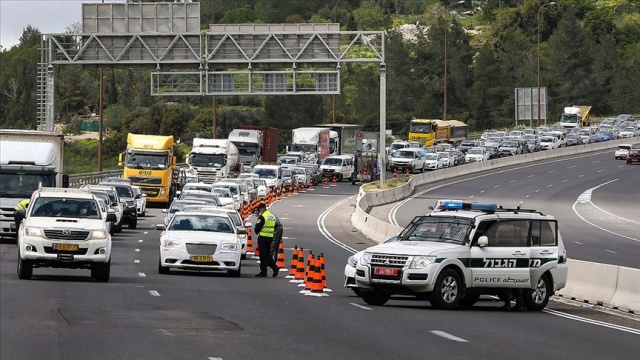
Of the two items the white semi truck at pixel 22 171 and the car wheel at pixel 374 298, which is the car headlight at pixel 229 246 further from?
the white semi truck at pixel 22 171

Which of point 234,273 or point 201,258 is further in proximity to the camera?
point 234,273

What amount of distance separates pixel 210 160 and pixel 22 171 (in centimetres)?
3583

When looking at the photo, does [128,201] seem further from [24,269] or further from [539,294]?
[539,294]

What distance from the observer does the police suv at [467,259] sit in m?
24.2

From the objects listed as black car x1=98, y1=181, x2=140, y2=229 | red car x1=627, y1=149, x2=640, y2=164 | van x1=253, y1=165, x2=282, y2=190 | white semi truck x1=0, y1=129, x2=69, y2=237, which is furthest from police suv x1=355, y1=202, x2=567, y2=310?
red car x1=627, y1=149, x2=640, y2=164

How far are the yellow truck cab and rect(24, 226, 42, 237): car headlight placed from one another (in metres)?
38.2

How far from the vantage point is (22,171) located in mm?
41906

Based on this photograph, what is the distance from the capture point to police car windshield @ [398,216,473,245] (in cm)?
2511

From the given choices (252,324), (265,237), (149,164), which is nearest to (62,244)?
(265,237)

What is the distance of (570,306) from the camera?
27.4 meters

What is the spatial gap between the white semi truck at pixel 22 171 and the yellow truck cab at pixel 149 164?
24438 millimetres

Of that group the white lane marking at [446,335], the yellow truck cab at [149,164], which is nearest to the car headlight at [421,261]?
the white lane marking at [446,335]

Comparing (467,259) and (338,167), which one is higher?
(338,167)

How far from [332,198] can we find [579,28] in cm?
10315
